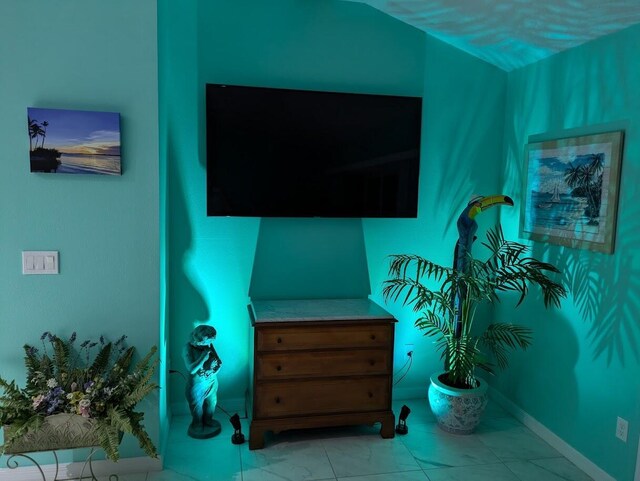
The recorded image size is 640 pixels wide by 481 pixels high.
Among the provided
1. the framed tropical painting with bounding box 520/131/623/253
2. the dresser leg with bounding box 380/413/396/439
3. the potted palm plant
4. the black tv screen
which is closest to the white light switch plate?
the black tv screen

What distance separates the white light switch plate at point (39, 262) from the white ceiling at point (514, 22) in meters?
2.41

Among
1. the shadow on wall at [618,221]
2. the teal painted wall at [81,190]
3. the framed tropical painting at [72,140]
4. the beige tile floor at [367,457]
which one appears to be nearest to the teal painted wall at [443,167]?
the shadow on wall at [618,221]

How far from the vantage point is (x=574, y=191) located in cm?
270

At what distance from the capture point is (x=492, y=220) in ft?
11.4

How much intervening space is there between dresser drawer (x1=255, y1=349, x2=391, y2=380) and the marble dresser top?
0.20 metres

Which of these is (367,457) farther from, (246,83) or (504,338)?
(246,83)

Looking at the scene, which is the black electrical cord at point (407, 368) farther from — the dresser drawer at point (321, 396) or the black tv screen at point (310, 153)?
the black tv screen at point (310, 153)

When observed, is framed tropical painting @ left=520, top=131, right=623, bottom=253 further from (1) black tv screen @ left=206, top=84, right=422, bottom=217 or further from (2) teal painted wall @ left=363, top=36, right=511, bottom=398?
(1) black tv screen @ left=206, top=84, right=422, bottom=217

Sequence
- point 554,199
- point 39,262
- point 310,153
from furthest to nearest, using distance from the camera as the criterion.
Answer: point 310,153, point 554,199, point 39,262

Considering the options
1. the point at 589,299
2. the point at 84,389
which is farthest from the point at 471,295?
the point at 84,389

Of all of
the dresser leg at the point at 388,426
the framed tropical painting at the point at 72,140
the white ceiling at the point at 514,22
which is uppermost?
the white ceiling at the point at 514,22

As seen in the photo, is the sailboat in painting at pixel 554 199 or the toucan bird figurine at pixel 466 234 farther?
the toucan bird figurine at pixel 466 234

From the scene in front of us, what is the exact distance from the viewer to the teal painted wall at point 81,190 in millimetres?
2209

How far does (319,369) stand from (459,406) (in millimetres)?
900
